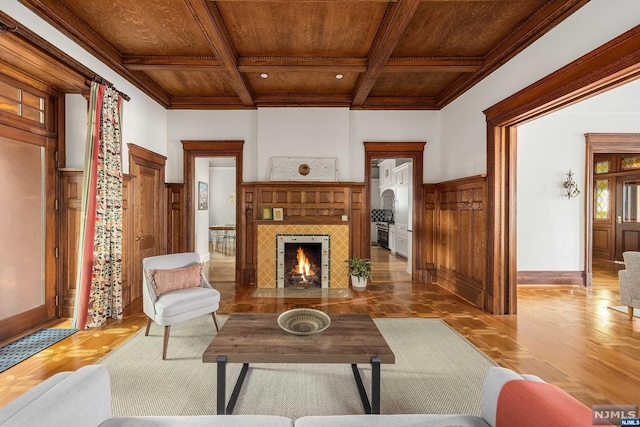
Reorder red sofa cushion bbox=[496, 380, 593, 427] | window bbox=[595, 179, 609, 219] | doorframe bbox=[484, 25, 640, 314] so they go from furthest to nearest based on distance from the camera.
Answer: window bbox=[595, 179, 609, 219] < doorframe bbox=[484, 25, 640, 314] < red sofa cushion bbox=[496, 380, 593, 427]

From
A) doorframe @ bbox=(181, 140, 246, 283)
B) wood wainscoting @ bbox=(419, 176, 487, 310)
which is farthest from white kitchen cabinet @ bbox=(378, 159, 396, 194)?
doorframe @ bbox=(181, 140, 246, 283)

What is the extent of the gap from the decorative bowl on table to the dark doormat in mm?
2401

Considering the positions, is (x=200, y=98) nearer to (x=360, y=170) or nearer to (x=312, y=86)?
(x=312, y=86)

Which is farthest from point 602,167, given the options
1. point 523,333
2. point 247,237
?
point 247,237

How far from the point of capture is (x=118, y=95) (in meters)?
3.85

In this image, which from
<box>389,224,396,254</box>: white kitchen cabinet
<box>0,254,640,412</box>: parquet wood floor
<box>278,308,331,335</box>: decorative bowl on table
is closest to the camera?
<box>278,308,331,335</box>: decorative bowl on table

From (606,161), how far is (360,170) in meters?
6.72

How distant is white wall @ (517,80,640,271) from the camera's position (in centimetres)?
545

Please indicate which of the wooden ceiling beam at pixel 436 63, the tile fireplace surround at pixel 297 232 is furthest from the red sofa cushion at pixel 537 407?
the tile fireplace surround at pixel 297 232

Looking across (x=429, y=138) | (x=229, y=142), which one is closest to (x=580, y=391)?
(x=429, y=138)

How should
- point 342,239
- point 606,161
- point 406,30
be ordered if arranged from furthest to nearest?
point 606,161 → point 342,239 → point 406,30

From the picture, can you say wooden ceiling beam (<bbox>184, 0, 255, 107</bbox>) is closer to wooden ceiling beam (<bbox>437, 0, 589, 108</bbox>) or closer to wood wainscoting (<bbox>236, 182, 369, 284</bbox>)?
wood wainscoting (<bbox>236, 182, 369, 284</bbox>)

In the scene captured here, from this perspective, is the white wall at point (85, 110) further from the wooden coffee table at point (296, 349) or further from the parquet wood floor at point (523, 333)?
the wooden coffee table at point (296, 349)

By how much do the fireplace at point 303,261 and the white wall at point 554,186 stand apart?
3.59 metres
